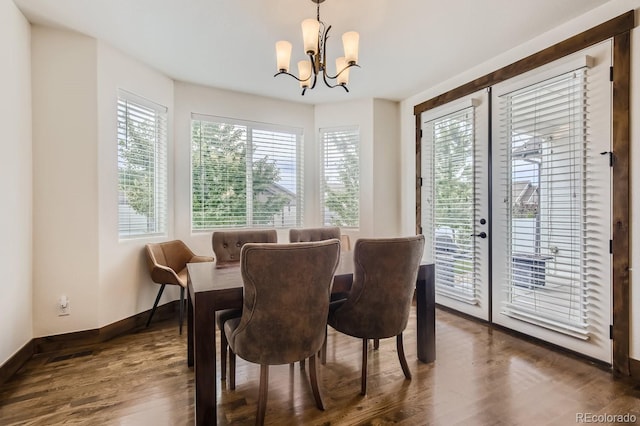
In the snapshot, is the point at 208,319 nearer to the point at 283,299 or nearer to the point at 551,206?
the point at 283,299

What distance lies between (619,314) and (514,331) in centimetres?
84

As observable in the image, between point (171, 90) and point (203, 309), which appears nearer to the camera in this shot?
point (203, 309)

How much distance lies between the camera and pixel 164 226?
3.48 meters

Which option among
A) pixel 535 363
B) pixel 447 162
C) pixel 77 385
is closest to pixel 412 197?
pixel 447 162

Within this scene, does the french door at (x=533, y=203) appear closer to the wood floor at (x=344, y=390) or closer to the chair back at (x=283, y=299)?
the wood floor at (x=344, y=390)

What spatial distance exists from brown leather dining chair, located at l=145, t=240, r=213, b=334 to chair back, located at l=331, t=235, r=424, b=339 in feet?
5.74

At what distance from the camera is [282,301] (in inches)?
60.7

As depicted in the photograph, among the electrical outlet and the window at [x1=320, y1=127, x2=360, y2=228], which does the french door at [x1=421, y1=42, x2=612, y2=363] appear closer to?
the window at [x1=320, y1=127, x2=360, y2=228]

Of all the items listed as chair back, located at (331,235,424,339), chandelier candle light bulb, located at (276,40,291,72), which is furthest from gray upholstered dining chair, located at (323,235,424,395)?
chandelier candle light bulb, located at (276,40,291,72)

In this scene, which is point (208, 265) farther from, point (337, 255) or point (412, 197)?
point (412, 197)

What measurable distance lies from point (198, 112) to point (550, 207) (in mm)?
3770

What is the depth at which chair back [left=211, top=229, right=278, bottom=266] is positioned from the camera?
2.90 m

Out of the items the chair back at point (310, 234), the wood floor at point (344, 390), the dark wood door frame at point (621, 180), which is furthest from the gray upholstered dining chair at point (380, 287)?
the dark wood door frame at point (621, 180)

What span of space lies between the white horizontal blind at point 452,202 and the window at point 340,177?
93 centimetres
